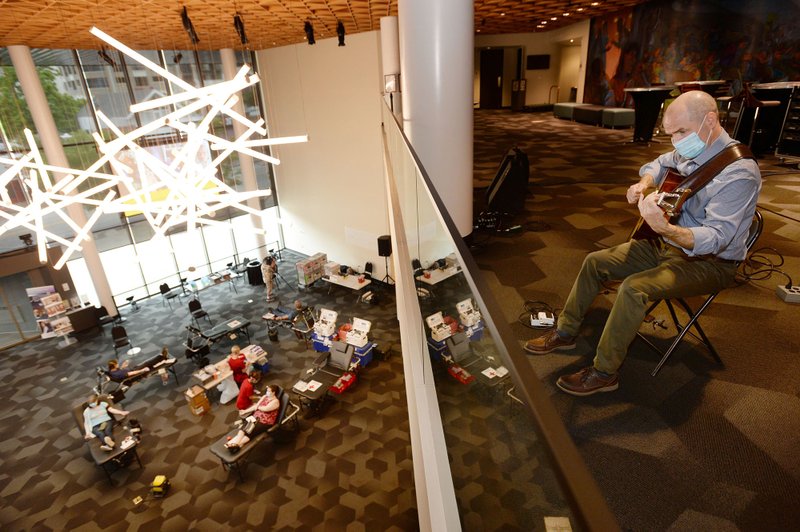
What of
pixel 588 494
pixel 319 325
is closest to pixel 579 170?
pixel 319 325

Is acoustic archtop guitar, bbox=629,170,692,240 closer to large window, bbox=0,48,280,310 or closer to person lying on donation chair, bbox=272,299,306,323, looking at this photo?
large window, bbox=0,48,280,310

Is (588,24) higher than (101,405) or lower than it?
higher

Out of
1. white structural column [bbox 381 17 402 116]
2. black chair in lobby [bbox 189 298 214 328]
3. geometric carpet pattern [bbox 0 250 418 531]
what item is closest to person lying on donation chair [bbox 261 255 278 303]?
black chair in lobby [bbox 189 298 214 328]

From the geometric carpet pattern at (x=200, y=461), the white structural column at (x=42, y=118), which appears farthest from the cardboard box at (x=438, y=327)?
the white structural column at (x=42, y=118)

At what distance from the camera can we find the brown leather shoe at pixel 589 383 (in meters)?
2.18

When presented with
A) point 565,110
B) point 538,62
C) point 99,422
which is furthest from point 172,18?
point 538,62

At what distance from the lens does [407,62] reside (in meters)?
3.92

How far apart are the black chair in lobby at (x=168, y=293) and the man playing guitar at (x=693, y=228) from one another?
1206cm

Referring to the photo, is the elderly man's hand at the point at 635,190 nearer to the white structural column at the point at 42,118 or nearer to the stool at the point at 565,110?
the white structural column at the point at 42,118

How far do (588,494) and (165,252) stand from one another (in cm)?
1483

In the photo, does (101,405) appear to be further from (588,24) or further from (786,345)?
(588,24)

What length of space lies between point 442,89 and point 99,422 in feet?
23.9

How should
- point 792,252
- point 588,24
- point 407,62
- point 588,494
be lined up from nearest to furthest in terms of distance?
point 588,494 → point 792,252 → point 407,62 → point 588,24

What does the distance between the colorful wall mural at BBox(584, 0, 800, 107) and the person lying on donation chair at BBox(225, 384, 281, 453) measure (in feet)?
33.2
